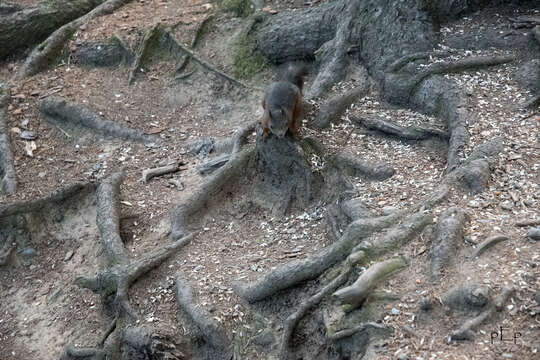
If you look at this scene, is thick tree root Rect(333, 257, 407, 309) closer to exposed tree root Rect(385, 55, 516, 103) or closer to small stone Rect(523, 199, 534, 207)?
small stone Rect(523, 199, 534, 207)

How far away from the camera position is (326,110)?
27.8ft

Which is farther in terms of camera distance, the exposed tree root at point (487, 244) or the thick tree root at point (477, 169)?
the thick tree root at point (477, 169)

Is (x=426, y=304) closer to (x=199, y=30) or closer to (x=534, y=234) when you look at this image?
(x=534, y=234)

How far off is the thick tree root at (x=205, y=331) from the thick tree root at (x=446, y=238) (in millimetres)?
2184

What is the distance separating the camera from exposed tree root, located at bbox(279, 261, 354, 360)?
20.3 feet

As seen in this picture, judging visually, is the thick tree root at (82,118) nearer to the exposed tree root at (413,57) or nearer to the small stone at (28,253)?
the small stone at (28,253)

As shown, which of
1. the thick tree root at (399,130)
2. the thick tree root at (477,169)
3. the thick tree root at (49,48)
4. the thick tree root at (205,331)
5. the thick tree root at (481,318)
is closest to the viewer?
the thick tree root at (481,318)

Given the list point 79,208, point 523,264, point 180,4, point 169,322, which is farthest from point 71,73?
point 523,264

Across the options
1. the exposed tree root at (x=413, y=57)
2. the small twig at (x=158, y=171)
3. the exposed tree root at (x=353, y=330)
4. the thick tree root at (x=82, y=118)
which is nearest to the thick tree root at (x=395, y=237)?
the exposed tree root at (x=353, y=330)

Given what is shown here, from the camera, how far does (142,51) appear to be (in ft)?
36.6

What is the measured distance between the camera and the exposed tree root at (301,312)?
6.18 meters

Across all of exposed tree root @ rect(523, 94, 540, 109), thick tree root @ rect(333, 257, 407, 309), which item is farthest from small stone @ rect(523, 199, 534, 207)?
exposed tree root @ rect(523, 94, 540, 109)

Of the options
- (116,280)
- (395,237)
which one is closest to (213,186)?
(116,280)

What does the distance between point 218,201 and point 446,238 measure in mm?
3310
